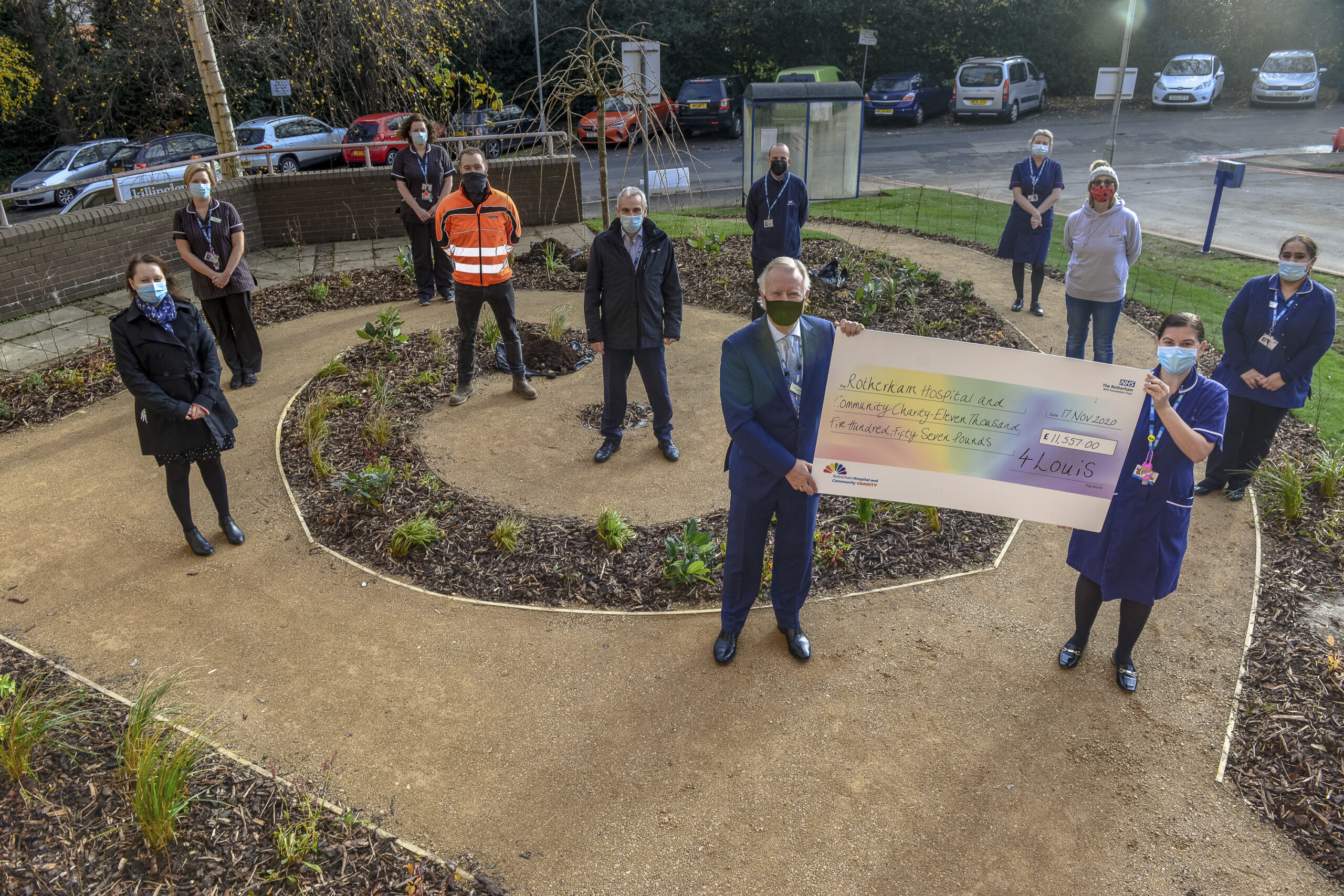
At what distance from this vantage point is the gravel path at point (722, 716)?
3.53 m

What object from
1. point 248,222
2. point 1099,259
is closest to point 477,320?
point 1099,259

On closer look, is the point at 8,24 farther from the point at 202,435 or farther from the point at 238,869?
the point at 238,869

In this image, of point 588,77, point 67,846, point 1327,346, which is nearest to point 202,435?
point 67,846

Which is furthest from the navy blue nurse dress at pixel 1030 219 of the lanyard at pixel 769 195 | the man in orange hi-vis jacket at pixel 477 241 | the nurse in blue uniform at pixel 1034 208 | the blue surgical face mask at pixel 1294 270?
the man in orange hi-vis jacket at pixel 477 241

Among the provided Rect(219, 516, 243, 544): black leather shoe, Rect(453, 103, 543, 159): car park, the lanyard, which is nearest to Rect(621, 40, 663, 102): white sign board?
the lanyard

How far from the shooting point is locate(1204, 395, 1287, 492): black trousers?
5863 mm

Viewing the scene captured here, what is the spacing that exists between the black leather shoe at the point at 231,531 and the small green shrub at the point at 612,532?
2329 millimetres

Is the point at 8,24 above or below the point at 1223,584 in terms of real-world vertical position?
above

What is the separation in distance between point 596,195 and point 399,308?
25.3 ft

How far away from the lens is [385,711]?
4.32 metres

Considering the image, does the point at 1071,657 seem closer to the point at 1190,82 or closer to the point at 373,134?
the point at 373,134

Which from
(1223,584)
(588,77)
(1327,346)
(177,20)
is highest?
(177,20)

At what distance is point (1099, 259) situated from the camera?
7.11 meters

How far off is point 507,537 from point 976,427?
9.53ft
